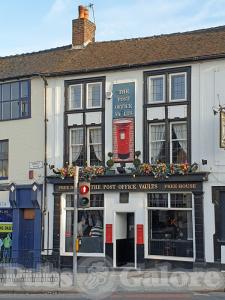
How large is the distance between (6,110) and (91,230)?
22.0 ft

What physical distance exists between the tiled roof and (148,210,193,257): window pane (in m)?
5.84

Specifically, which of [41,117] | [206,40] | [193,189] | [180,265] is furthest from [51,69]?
[180,265]

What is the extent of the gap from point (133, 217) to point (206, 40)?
24.7 ft

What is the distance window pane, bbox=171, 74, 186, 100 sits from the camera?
21484mm

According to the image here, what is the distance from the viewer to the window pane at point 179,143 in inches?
837

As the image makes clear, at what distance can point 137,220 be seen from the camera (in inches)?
859

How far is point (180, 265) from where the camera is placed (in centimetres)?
2088

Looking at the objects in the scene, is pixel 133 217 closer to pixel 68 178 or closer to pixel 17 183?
pixel 68 178

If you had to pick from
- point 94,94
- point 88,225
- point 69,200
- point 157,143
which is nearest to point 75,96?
point 94,94

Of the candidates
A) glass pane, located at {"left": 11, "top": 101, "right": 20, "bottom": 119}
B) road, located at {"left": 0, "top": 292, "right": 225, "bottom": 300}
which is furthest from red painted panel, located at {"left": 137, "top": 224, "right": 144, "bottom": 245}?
glass pane, located at {"left": 11, "top": 101, "right": 20, "bottom": 119}

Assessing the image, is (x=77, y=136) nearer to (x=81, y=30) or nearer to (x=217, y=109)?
(x=81, y=30)

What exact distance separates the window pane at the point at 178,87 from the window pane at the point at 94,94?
3.16m

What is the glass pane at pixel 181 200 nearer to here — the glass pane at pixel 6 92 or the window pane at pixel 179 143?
the window pane at pixel 179 143

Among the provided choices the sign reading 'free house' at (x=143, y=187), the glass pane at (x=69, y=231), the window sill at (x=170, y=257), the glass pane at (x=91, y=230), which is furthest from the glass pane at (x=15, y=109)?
the window sill at (x=170, y=257)
